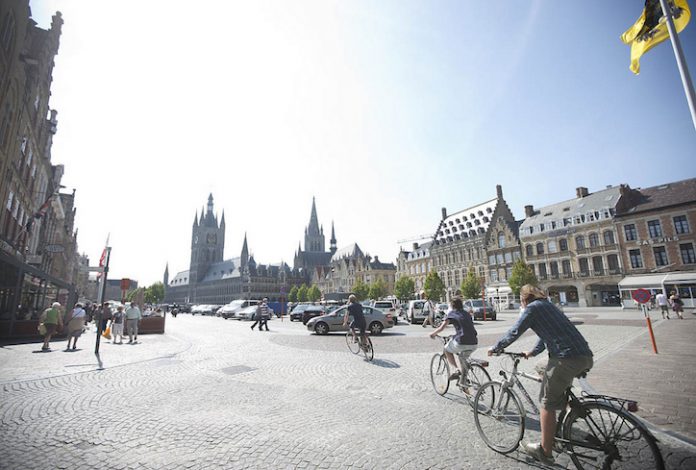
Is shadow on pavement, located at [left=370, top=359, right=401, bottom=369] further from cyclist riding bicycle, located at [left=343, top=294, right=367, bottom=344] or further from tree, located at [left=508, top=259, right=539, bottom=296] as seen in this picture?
tree, located at [left=508, top=259, right=539, bottom=296]

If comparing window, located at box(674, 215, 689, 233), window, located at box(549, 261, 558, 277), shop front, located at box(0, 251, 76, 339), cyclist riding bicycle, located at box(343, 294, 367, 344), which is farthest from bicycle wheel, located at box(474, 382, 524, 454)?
window, located at box(549, 261, 558, 277)

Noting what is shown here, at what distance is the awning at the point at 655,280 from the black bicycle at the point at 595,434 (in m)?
39.7

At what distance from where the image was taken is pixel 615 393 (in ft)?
18.8

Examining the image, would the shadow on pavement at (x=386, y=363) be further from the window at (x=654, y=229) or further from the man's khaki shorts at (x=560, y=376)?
the window at (x=654, y=229)

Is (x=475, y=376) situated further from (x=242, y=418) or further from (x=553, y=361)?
(x=242, y=418)

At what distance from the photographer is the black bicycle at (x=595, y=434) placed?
2883 mm

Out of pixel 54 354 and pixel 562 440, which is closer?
pixel 562 440

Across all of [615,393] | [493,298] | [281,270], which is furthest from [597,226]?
[281,270]

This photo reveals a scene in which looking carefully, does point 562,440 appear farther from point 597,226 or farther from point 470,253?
point 470,253

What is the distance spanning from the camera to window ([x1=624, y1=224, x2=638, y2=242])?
36812mm

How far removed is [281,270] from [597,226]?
94492 mm

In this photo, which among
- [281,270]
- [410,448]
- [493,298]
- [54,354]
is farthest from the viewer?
[281,270]

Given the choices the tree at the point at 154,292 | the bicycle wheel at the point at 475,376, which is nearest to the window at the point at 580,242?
the bicycle wheel at the point at 475,376

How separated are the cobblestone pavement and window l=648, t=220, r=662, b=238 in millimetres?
34362
